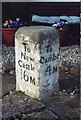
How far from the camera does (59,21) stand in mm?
7242

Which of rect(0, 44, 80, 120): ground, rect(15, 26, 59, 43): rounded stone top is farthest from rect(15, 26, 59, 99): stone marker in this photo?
rect(0, 44, 80, 120): ground

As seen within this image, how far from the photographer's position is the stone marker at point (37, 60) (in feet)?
14.0

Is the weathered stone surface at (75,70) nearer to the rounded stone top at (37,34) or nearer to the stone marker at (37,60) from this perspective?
the stone marker at (37,60)

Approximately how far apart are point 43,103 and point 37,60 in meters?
0.54

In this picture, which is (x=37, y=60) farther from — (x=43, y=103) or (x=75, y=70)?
(x=75, y=70)

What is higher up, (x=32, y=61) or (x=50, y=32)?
(x=50, y=32)

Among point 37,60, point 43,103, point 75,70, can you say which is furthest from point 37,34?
point 75,70

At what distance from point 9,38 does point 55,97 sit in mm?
2838

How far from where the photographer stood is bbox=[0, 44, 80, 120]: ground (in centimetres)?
406

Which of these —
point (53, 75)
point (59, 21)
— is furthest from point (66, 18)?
point (53, 75)

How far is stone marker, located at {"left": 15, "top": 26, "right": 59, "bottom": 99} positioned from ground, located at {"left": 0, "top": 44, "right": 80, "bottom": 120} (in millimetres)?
134

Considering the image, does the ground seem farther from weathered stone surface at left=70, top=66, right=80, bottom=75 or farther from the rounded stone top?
the rounded stone top

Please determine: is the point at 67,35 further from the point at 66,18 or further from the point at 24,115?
the point at 24,115

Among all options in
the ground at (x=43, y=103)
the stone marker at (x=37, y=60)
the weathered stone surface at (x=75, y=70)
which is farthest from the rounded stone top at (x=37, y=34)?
the weathered stone surface at (x=75, y=70)
